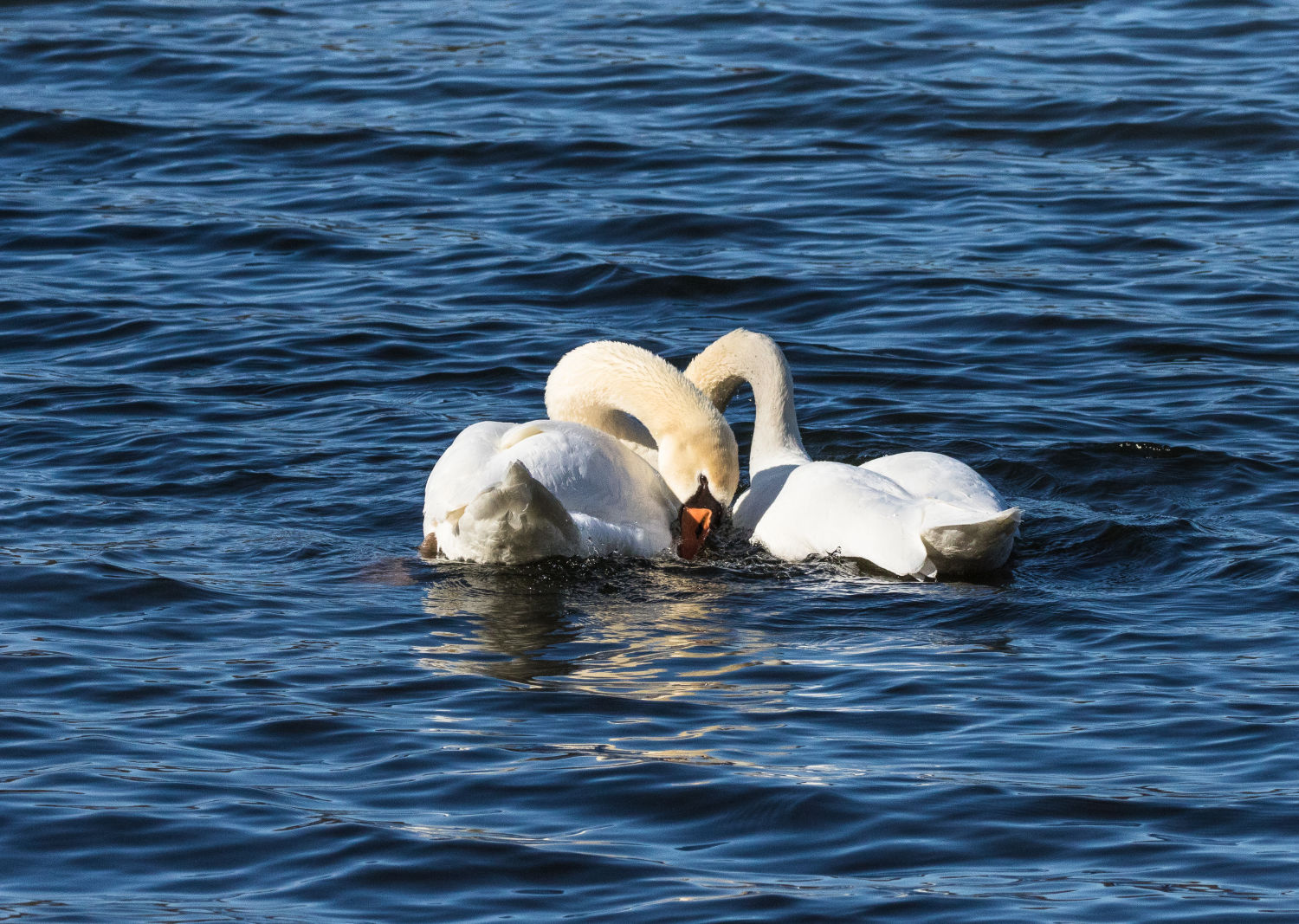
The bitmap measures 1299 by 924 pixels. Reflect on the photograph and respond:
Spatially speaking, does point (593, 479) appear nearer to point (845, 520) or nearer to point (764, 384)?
point (845, 520)

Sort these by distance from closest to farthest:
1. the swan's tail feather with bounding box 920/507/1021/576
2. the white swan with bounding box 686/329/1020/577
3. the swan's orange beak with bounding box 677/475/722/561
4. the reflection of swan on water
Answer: the reflection of swan on water
the swan's tail feather with bounding box 920/507/1021/576
the white swan with bounding box 686/329/1020/577
the swan's orange beak with bounding box 677/475/722/561

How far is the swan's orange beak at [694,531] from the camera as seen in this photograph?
8.75 meters

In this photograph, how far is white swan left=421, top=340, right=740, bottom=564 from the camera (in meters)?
8.12

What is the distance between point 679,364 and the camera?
12.0 metres

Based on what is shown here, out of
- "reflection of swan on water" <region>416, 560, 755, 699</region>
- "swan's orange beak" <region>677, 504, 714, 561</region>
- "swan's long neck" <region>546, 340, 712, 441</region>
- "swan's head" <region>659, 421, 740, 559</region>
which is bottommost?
"reflection of swan on water" <region>416, 560, 755, 699</region>

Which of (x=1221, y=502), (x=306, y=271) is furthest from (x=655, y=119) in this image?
(x=1221, y=502)

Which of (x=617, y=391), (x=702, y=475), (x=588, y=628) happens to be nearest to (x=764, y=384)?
(x=617, y=391)

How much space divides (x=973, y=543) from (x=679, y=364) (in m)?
4.26

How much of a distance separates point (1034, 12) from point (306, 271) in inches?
387

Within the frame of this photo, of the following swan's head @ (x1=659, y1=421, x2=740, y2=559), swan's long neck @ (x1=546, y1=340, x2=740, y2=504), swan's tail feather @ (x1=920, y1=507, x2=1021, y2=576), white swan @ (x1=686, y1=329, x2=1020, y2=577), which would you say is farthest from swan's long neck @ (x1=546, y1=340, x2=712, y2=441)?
swan's tail feather @ (x1=920, y1=507, x2=1021, y2=576)

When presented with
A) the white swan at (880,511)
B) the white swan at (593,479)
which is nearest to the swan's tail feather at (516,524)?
the white swan at (593,479)

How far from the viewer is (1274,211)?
14500 mm

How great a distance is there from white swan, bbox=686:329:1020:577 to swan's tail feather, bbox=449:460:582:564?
104 cm

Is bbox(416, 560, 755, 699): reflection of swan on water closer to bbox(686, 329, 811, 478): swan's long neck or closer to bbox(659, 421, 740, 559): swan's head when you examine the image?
bbox(659, 421, 740, 559): swan's head
